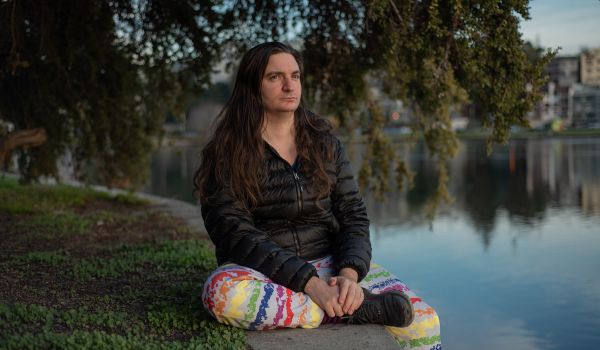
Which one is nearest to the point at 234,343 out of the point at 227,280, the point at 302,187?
the point at 227,280

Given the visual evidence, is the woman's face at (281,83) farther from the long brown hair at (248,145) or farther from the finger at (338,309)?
the finger at (338,309)

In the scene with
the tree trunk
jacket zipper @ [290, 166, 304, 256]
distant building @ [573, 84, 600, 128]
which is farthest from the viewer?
distant building @ [573, 84, 600, 128]

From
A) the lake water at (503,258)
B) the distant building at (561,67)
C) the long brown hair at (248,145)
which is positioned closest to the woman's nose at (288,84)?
the long brown hair at (248,145)

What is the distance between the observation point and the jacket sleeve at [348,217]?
3439mm

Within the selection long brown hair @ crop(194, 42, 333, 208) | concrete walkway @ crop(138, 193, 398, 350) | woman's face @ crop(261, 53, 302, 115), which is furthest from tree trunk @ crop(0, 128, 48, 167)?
concrete walkway @ crop(138, 193, 398, 350)

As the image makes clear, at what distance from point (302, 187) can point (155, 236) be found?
4317 millimetres

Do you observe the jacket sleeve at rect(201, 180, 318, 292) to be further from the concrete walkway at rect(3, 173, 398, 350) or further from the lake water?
the lake water

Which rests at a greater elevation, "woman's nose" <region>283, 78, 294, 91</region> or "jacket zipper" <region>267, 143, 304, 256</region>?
"woman's nose" <region>283, 78, 294, 91</region>

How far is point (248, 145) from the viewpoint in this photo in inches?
139

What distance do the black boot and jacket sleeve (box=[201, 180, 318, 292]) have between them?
279 millimetres

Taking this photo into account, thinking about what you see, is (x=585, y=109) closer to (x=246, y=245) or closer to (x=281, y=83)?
(x=281, y=83)

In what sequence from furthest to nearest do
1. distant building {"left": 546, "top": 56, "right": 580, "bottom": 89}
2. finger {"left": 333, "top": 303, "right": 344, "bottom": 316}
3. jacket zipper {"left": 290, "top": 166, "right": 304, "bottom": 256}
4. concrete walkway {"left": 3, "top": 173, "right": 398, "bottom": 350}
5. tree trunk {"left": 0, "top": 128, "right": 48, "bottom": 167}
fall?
tree trunk {"left": 0, "top": 128, "right": 48, "bottom": 167}, distant building {"left": 546, "top": 56, "right": 580, "bottom": 89}, jacket zipper {"left": 290, "top": 166, "right": 304, "bottom": 256}, finger {"left": 333, "top": 303, "right": 344, "bottom": 316}, concrete walkway {"left": 3, "top": 173, "right": 398, "bottom": 350}

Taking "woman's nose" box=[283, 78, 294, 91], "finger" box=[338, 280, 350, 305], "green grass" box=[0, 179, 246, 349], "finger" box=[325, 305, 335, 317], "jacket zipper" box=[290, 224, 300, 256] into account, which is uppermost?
"woman's nose" box=[283, 78, 294, 91]

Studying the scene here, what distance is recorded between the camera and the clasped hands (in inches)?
125
